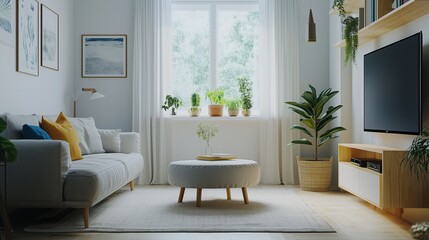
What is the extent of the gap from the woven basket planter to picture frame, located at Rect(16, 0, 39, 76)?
2986 mm

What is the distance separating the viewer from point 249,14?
6.70 meters

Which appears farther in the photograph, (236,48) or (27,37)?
(236,48)

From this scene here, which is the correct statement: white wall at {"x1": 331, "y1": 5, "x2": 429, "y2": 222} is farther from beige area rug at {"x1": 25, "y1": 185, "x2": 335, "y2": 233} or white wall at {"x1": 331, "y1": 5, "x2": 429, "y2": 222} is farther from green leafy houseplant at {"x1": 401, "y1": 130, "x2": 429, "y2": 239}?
beige area rug at {"x1": 25, "y1": 185, "x2": 335, "y2": 233}

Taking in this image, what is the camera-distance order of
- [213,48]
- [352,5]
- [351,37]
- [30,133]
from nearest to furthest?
[30,133] → [351,37] → [352,5] → [213,48]

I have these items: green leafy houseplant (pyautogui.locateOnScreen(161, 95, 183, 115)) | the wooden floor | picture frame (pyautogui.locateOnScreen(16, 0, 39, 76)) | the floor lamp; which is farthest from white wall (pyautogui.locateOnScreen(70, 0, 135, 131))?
the wooden floor

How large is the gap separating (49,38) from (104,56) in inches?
37.5

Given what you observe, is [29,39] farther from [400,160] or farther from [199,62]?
[400,160]

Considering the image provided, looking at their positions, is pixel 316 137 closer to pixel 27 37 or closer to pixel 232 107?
pixel 232 107

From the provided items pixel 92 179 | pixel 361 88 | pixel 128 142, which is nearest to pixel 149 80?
pixel 128 142

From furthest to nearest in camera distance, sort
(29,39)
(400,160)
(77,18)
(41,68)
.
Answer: (77,18), (41,68), (29,39), (400,160)

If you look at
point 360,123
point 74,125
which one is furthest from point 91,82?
point 360,123

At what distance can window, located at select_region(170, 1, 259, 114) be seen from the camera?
6.67 m

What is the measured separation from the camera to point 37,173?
3600mm

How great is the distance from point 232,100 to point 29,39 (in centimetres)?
250
